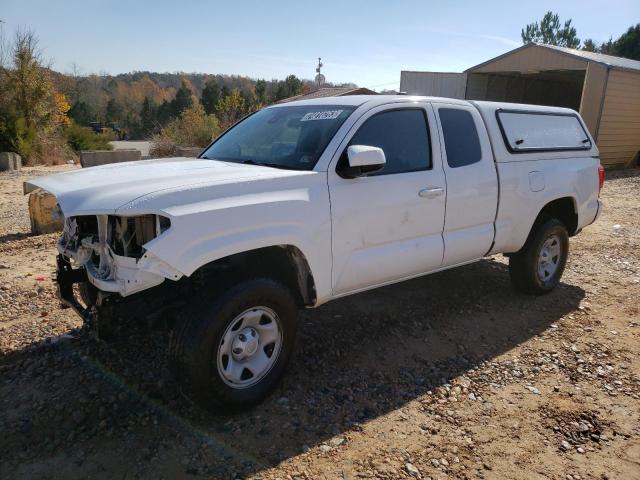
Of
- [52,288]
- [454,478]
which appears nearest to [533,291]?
[454,478]

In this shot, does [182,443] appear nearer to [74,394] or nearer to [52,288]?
[74,394]

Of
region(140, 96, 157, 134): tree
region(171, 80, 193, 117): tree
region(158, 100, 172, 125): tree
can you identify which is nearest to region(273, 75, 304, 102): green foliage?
region(171, 80, 193, 117): tree

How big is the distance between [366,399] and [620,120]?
18142mm

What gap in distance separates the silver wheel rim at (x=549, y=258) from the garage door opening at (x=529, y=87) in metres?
15.6

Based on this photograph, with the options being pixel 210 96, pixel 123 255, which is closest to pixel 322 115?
pixel 123 255

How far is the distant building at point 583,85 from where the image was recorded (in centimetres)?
1636

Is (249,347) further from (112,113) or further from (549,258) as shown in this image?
(112,113)

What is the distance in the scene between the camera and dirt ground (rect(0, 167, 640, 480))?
8.90ft

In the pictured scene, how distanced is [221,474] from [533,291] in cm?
382

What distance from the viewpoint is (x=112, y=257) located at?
9.20 ft

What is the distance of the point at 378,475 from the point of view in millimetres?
2633

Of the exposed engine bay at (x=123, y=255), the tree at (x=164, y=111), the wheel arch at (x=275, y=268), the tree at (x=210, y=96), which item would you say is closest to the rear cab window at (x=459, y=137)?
the wheel arch at (x=275, y=268)

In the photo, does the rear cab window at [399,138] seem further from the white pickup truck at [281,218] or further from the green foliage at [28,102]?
the green foliage at [28,102]

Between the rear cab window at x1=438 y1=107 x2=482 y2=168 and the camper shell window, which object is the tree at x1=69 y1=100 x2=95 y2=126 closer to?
the camper shell window
